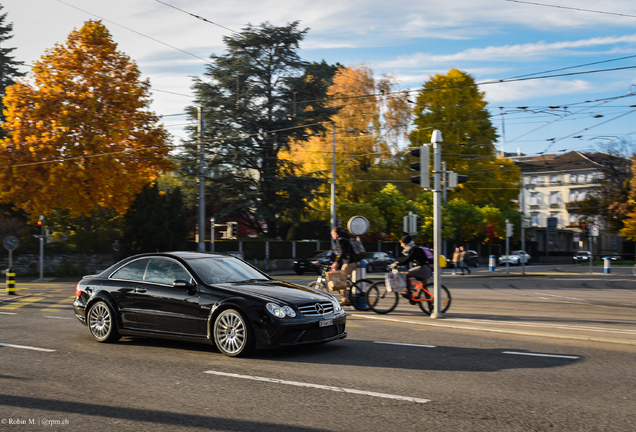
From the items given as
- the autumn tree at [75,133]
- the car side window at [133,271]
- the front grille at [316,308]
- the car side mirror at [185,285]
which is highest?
the autumn tree at [75,133]

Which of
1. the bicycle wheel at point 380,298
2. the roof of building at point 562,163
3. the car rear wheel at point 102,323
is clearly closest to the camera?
the car rear wheel at point 102,323

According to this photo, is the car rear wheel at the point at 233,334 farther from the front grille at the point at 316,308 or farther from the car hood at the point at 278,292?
the front grille at the point at 316,308

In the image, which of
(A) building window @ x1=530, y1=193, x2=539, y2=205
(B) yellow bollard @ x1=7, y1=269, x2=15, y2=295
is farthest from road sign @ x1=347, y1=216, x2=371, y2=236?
(A) building window @ x1=530, y1=193, x2=539, y2=205

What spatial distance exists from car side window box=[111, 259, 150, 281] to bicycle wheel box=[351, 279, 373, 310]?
6076 mm

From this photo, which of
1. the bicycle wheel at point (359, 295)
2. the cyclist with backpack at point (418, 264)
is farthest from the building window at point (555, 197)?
the cyclist with backpack at point (418, 264)

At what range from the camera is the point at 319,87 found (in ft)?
137

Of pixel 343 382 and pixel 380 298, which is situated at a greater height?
pixel 380 298

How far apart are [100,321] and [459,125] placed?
48074 millimetres

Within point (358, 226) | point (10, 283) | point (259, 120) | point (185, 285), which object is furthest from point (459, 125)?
point (185, 285)

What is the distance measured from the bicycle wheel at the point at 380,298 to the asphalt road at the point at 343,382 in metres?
2.27

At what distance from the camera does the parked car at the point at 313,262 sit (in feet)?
117

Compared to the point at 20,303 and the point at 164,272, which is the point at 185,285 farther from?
the point at 20,303

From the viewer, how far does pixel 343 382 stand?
6.63m

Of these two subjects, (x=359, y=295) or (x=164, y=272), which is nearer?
(x=164, y=272)
